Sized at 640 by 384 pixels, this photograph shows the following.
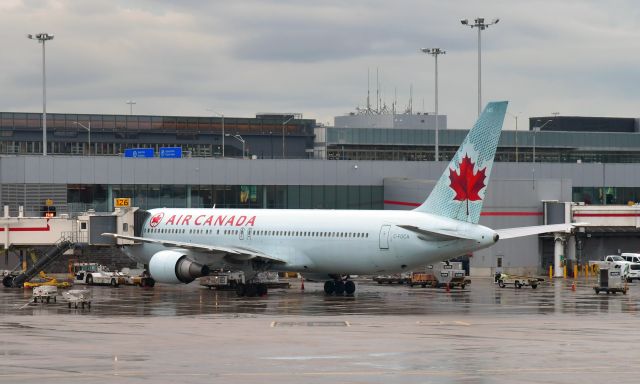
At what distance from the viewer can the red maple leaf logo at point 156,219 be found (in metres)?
74.1

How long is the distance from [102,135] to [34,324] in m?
155

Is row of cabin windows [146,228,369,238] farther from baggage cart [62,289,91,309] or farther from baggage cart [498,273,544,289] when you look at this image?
baggage cart [498,273,544,289]

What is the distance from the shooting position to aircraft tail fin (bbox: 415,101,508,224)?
5891 centimetres

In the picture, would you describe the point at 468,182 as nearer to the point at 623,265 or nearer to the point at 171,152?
the point at 623,265

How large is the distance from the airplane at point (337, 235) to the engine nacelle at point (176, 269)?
0.06 metres

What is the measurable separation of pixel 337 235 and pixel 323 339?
966 inches

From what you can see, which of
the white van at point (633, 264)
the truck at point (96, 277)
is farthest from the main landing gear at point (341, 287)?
the white van at point (633, 264)

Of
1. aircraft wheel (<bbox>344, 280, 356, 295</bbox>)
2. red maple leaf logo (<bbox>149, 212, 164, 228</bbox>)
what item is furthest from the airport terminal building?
aircraft wheel (<bbox>344, 280, 356, 295</bbox>)

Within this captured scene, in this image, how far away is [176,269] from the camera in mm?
65625

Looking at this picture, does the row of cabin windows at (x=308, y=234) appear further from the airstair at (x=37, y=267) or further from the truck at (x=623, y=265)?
the truck at (x=623, y=265)

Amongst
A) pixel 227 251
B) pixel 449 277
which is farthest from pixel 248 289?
pixel 449 277

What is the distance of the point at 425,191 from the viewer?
300 ft

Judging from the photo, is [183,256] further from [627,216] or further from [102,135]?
[102,135]

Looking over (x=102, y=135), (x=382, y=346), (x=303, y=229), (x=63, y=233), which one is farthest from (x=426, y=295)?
(x=102, y=135)
